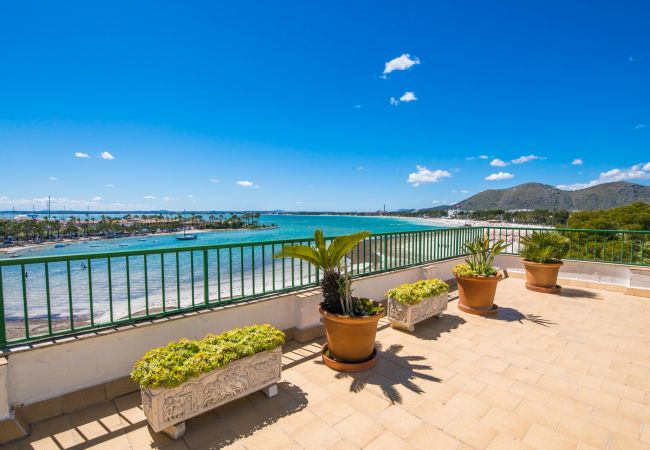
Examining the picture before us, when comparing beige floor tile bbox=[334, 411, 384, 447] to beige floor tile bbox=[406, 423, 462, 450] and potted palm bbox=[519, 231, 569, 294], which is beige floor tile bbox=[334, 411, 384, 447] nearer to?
beige floor tile bbox=[406, 423, 462, 450]

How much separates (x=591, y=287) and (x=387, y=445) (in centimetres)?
737

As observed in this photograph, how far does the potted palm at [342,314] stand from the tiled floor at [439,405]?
175 millimetres

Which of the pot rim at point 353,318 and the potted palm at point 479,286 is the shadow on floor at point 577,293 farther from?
the pot rim at point 353,318

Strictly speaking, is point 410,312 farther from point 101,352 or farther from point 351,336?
point 101,352

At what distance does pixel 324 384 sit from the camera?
296 centimetres

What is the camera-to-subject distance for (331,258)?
135 inches

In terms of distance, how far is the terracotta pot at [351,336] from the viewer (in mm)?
3174

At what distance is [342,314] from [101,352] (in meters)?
2.39

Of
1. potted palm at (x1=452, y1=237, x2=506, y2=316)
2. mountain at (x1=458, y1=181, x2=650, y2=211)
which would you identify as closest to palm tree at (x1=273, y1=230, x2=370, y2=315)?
Result: potted palm at (x1=452, y1=237, x2=506, y2=316)

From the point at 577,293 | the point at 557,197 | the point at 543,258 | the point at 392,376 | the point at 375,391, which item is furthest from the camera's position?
the point at 557,197

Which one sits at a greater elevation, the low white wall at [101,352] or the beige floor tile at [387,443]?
the low white wall at [101,352]

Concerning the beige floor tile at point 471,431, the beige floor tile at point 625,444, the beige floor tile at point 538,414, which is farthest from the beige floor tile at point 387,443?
the beige floor tile at point 625,444

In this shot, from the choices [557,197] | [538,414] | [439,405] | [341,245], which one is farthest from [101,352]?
[557,197]

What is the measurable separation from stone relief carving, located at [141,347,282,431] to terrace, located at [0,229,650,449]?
0.18m
